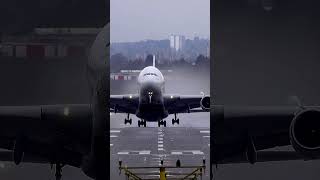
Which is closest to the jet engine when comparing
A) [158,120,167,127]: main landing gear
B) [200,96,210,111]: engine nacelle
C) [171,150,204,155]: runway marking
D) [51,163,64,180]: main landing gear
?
[51,163,64,180]: main landing gear

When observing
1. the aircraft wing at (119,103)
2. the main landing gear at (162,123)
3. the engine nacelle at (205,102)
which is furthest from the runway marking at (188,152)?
the main landing gear at (162,123)

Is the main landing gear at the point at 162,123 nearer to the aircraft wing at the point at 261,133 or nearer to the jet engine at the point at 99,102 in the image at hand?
the aircraft wing at the point at 261,133

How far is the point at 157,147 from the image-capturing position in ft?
18.2

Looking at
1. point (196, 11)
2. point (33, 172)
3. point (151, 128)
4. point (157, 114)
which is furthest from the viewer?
point (157, 114)

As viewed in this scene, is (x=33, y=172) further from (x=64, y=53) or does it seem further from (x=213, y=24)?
(x=213, y=24)

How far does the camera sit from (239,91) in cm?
543

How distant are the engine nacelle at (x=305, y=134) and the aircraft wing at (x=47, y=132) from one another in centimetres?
145

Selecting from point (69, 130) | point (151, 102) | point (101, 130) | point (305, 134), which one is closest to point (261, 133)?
point (305, 134)

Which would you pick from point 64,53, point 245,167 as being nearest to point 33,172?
point 64,53

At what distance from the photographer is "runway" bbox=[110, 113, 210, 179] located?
5.35 m

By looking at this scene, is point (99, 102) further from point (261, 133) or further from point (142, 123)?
point (261, 133)

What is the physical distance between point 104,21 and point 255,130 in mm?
1364

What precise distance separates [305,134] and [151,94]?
7.81 feet

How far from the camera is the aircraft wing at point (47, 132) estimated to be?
540cm
